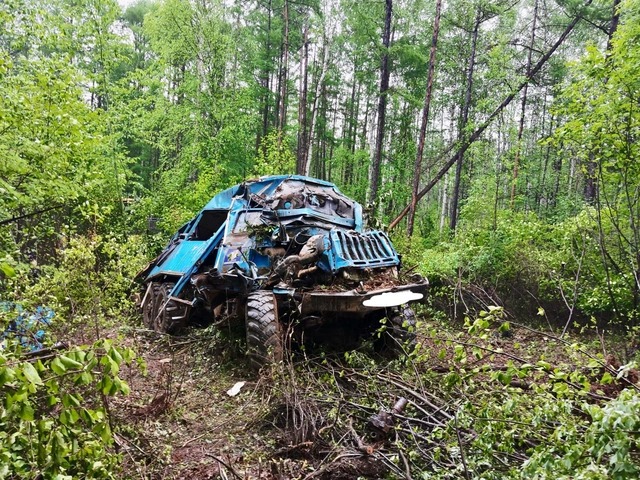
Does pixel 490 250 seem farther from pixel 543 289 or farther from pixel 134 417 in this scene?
pixel 134 417

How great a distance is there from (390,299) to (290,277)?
50.2 inches

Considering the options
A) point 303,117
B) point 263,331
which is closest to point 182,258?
A: point 263,331

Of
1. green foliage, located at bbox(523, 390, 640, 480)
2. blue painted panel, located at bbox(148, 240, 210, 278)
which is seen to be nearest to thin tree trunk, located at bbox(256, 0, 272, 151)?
blue painted panel, located at bbox(148, 240, 210, 278)

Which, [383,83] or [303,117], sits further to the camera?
[303,117]

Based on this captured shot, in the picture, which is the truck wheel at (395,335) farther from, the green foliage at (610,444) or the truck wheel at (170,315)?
the green foliage at (610,444)

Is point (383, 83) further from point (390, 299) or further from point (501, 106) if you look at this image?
point (390, 299)

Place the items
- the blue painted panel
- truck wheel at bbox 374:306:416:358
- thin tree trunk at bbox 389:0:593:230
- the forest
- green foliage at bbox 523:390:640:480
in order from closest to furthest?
green foliage at bbox 523:390:640:480, the forest, truck wheel at bbox 374:306:416:358, the blue painted panel, thin tree trunk at bbox 389:0:593:230

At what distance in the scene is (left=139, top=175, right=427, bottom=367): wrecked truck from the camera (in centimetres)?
467

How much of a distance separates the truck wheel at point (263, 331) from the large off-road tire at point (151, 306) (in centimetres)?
307

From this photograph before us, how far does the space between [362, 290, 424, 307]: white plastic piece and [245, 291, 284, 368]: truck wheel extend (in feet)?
3.44

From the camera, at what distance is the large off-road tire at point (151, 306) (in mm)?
7051

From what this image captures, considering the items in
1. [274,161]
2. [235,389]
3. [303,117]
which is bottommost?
[235,389]

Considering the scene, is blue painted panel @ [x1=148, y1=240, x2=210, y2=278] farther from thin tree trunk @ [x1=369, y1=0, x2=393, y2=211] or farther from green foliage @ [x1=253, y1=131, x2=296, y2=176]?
thin tree trunk @ [x1=369, y1=0, x2=393, y2=211]

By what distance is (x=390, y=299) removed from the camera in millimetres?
4613
